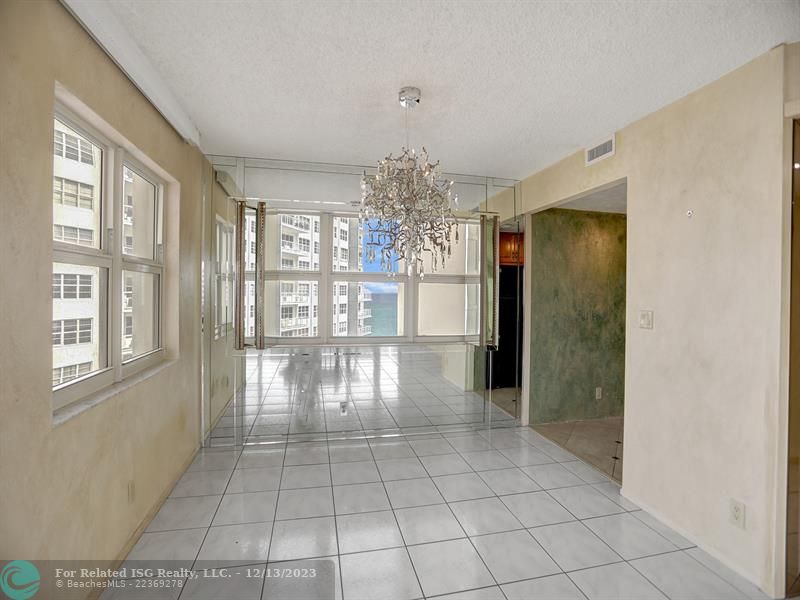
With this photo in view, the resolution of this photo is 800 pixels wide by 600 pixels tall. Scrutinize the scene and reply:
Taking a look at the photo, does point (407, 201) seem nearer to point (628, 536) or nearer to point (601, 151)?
point (601, 151)

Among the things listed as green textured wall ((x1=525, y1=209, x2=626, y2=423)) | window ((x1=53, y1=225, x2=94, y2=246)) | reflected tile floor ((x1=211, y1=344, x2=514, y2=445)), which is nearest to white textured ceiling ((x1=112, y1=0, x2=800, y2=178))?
window ((x1=53, y1=225, x2=94, y2=246))

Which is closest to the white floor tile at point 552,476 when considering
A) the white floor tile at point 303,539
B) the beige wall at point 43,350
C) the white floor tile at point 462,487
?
the white floor tile at point 462,487

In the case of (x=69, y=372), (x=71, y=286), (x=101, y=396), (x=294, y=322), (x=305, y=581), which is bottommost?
(x=305, y=581)

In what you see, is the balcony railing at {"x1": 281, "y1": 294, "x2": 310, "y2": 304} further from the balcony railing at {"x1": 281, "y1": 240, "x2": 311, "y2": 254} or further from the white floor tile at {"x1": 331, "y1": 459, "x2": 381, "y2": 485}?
the white floor tile at {"x1": 331, "y1": 459, "x2": 381, "y2": 485}

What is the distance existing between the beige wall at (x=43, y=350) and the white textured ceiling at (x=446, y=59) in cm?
37

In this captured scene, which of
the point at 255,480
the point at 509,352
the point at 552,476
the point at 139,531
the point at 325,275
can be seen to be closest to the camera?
the point at 139,531

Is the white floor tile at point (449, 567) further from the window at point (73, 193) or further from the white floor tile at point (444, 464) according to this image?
the window at point (73, 193)

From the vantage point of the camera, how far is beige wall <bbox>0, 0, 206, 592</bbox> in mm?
1213

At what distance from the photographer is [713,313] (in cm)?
210

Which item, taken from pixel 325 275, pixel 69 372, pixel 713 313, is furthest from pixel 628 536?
pixel 325 275

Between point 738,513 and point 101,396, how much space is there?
3.28m

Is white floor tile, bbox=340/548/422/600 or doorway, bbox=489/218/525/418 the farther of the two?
doorway, bbox=489/218/525/418

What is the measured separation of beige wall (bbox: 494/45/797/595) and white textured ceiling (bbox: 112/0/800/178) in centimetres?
27

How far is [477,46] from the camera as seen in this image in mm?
1861
